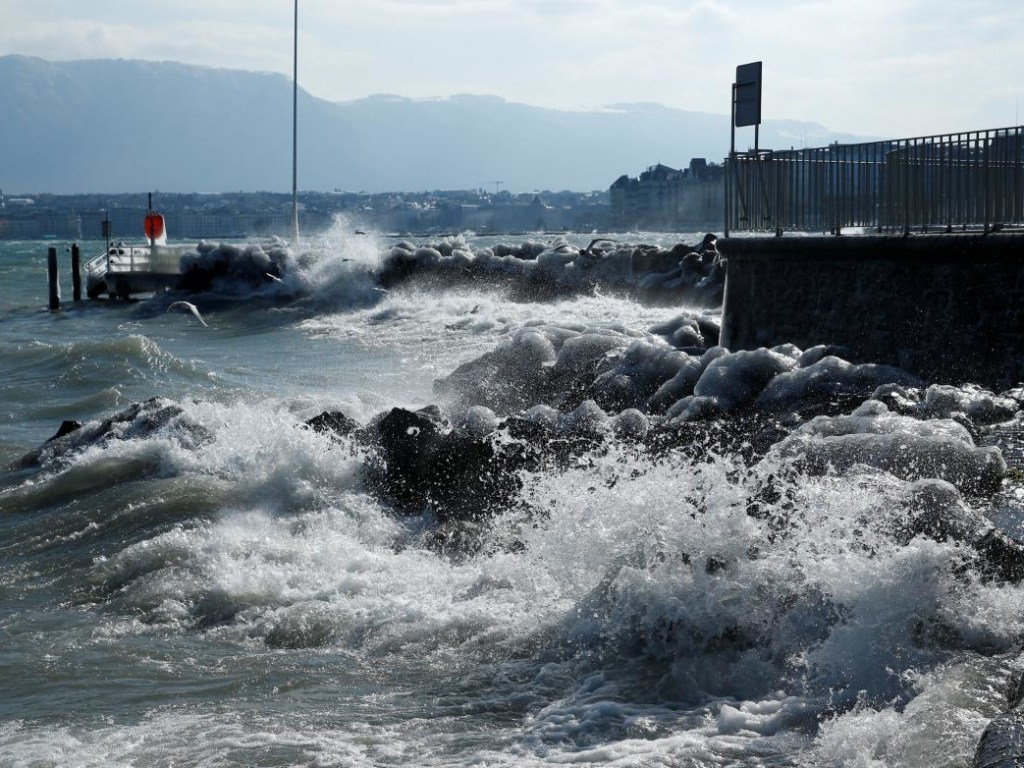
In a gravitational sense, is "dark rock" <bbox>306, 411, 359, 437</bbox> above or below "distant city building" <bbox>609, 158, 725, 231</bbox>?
below

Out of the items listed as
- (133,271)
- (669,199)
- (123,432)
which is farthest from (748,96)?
(669,199)

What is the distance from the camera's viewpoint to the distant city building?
122 metres

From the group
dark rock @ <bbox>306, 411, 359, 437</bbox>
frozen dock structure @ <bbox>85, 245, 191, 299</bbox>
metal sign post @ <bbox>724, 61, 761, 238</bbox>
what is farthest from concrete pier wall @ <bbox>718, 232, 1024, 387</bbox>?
frozen dock structure @ <bbox>85, 245, 191, 299</bbox>

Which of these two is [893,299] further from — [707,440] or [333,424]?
[333,424]

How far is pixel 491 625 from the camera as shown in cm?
721

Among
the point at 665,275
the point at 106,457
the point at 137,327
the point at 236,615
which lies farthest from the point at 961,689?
the point at 137,327

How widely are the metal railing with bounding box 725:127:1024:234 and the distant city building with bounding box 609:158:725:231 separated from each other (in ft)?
325

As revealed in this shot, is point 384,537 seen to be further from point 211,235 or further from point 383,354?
point 211,235

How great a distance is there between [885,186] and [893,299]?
155cm

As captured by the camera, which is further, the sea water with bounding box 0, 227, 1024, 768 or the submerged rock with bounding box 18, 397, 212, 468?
the submerged rock with bounding box 18, 397, 212, 468

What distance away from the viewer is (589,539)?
797cm

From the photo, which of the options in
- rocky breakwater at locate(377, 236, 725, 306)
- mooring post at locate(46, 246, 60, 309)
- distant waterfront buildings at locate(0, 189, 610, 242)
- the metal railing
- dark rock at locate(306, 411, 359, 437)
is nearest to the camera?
dark rock at locate(306, 411, 359, 437)

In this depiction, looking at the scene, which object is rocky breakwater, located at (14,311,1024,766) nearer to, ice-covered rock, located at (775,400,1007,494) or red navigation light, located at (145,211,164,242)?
ice-covered rock, located at (775,400,1007,494)

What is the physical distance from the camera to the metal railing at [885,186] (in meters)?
12.2
